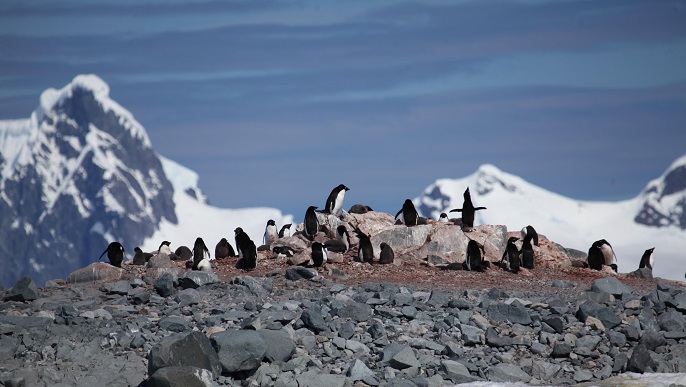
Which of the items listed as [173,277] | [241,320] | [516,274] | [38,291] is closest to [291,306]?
[241,320]

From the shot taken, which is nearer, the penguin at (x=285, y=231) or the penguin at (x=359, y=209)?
the penguin at (x=359, y=209)

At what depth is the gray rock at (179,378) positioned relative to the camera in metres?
12.2

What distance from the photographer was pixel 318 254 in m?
19.8

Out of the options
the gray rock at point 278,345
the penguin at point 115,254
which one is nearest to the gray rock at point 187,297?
the gray rock at point 278,345

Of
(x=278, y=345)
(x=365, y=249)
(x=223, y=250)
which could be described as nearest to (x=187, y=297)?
(x=278, y=345)

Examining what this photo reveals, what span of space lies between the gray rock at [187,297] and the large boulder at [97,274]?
336 cm

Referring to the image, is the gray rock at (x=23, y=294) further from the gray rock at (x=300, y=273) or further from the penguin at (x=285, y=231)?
the penguin at (x=285, y=231)

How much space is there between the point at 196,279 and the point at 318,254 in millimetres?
3184

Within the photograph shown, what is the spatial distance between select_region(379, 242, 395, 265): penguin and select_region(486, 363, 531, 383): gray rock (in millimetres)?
7111

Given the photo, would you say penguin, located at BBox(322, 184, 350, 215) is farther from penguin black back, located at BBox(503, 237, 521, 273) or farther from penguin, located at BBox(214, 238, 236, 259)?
penguin black back, located at BBox(503, 237, 521, 273)

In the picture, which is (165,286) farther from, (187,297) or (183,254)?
(183,254)

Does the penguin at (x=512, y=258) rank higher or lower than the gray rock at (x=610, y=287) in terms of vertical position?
higher

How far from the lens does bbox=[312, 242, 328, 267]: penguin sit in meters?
19.7

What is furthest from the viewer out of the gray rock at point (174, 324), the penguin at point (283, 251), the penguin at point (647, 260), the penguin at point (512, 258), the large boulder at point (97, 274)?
the penguin at point (647, 260)
